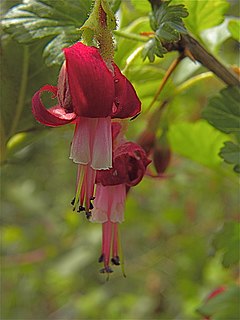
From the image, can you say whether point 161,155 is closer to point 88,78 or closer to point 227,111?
point 227,111

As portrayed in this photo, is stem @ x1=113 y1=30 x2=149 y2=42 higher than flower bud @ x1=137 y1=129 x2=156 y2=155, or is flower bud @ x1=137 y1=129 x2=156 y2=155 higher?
stem @ x1=113 y1=30 x2=149 y2=42

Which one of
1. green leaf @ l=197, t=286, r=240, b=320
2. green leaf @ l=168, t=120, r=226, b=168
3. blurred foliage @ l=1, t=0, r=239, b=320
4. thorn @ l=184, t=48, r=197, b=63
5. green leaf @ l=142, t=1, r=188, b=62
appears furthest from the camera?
blurred foliage @ l=1, t=0, r=239, b=320

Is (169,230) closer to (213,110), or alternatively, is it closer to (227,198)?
(227,198)

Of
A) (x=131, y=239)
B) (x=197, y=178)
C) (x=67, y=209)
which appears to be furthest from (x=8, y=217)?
(x=197, y=178)

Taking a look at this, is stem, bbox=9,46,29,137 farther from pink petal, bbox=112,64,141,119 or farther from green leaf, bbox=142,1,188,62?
pink petal, bbox=112,64,141,119

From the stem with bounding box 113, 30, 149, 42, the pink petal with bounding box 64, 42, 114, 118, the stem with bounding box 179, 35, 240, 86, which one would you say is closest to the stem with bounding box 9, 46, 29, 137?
the stem with bounding box 113, 30, 149, 42

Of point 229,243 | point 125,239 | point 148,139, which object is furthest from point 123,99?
point 125,239

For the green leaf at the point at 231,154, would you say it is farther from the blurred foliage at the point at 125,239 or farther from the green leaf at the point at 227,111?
the blurred foliage at the point at 125,239

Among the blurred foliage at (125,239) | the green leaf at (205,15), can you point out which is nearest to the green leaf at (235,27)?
the green leaf at (205,15)
